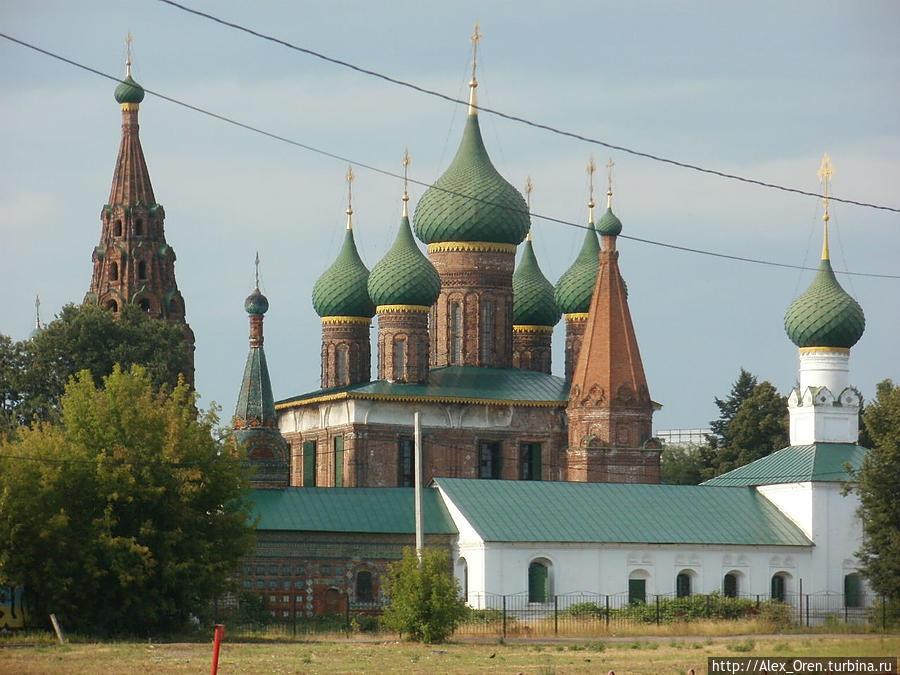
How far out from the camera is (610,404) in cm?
5344

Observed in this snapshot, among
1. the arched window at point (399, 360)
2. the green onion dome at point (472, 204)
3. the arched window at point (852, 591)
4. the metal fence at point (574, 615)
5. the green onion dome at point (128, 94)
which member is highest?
the green onion dome at point (128, 94)

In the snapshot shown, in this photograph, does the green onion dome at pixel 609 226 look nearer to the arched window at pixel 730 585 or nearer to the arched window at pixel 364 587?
the arched window at pixel 730 585

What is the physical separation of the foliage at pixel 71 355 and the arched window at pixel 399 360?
7940 mm

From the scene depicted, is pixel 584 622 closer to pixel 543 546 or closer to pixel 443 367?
pixel 543 546

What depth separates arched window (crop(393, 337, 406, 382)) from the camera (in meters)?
55.4

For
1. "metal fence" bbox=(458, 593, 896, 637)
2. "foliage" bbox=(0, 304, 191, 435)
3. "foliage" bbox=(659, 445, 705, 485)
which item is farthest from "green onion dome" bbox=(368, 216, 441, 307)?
"foliage" bbox=(659, 445, 705, 485)

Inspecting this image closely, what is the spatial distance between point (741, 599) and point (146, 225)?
26.0 m

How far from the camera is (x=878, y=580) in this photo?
45250mm

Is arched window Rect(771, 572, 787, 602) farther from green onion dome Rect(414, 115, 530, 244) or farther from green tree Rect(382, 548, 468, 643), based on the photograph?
green tree Rect(382, 548, 468, 643)

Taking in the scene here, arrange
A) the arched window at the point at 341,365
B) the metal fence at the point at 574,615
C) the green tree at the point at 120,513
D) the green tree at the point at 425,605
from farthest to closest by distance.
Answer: the arched window at the point at 341,365, the metal fence at the point at 574,615, the green tree at the point at 120,513, the green tree at the point at 425,605

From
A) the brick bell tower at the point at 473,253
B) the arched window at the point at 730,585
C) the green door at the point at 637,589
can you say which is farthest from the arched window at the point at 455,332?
the arched window at the point at 730,585

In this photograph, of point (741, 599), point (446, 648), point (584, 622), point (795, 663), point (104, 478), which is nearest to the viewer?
point (795, 663)

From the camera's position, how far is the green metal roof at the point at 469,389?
5506 cm

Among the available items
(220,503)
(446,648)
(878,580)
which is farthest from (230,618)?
(878,580)
